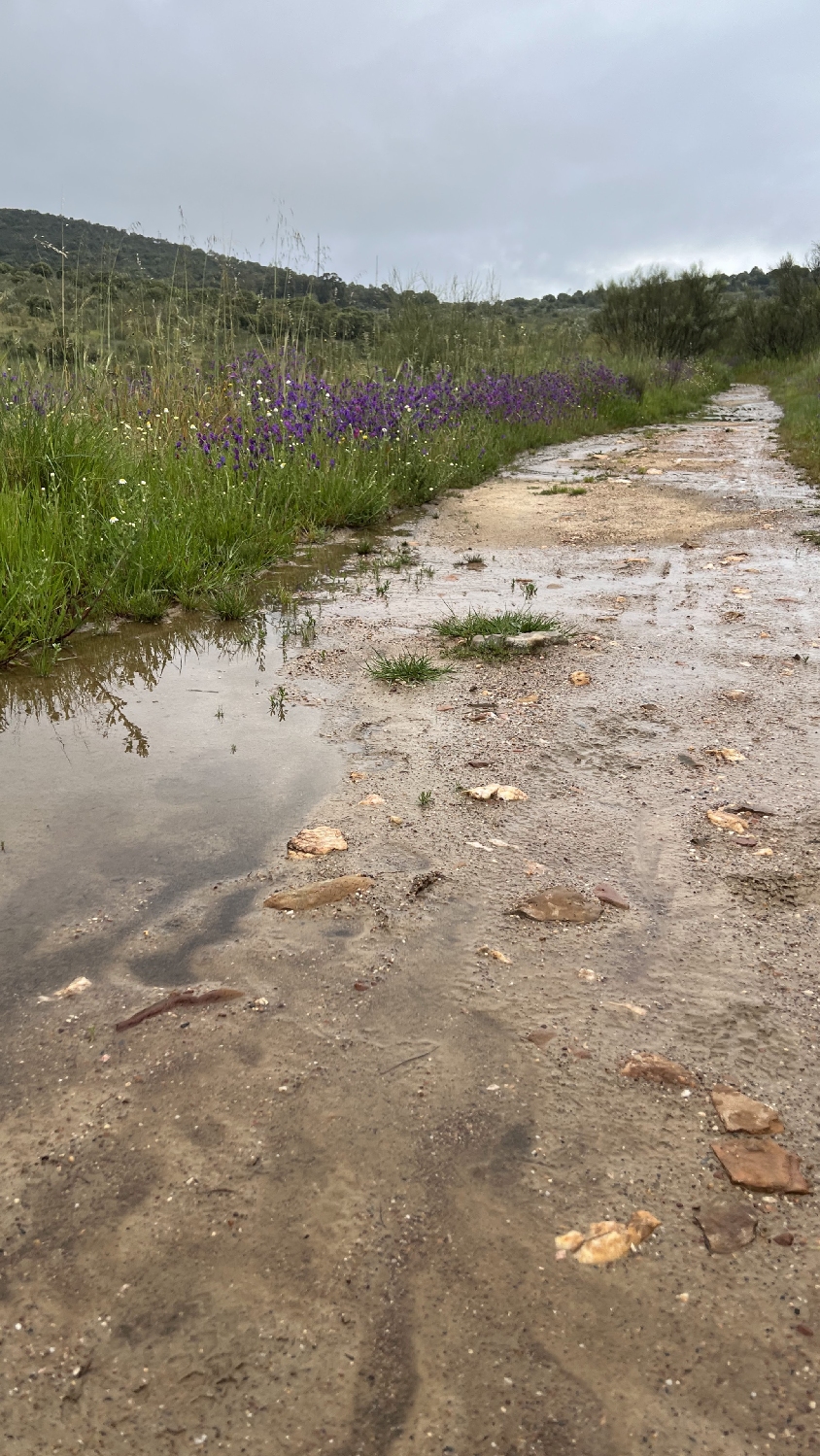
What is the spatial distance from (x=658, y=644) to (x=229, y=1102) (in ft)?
10.2

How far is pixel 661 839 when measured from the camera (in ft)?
7.94

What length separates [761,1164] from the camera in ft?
4.70

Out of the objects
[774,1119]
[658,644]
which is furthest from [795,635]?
[774,1119]

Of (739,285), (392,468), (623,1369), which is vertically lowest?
(623,1369)

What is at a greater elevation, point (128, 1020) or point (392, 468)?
point (392, 468)

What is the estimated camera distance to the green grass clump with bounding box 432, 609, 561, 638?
4.27 m

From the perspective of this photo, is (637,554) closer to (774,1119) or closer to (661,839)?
(661,839)

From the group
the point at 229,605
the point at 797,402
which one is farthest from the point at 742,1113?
the point at 797,402

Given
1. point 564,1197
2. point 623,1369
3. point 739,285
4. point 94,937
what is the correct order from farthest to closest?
1. point 739,285
2. point 94,937
3. point 564,1197
4. point 623,1369

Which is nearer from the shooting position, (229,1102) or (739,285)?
(229,1102)

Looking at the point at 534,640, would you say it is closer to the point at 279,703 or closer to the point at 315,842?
the point at 279,703

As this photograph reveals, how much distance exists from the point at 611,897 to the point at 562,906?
0.13 m

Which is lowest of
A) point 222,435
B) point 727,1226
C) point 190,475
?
point 727,1226

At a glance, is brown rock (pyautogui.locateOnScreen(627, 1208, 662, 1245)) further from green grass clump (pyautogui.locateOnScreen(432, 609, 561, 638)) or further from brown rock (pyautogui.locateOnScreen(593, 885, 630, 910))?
green grass clump (pyautogui.locateOnScreen(432, 609, 561, 638))
